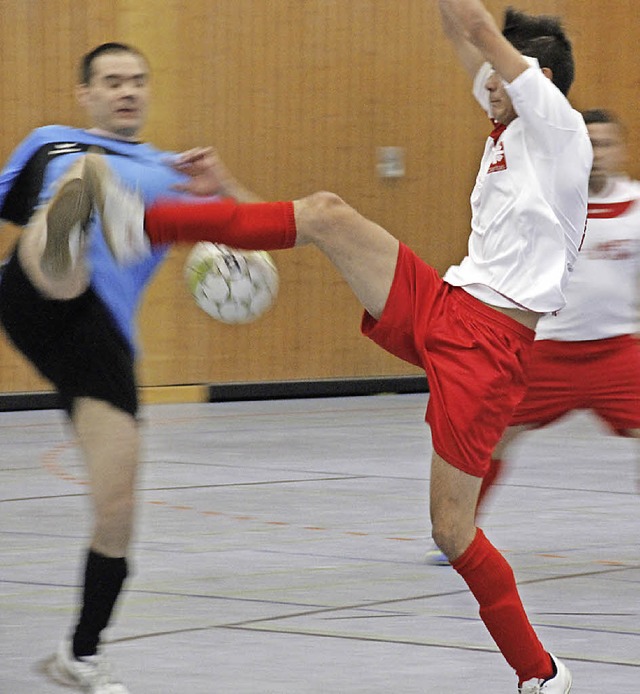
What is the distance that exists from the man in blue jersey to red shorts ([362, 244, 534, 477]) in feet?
2.35

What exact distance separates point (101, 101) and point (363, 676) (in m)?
1.89

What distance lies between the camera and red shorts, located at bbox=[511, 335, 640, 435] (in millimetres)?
6410

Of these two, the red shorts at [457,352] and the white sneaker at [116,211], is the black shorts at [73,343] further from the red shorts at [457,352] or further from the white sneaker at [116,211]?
the red shorts at [457,352]

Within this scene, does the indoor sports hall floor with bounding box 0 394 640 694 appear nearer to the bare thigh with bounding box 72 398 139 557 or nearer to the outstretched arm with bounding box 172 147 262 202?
the bare thigh with bounding box 72 398 139 557

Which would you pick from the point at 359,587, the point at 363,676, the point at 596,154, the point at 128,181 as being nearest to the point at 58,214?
the point at 128,181

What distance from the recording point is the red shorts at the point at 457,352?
14.4ft

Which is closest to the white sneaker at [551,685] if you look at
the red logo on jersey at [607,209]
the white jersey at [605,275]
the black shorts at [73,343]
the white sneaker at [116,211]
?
the black shorts at [73,343]

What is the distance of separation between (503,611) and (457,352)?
28.5 inches

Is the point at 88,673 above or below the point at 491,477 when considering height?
above

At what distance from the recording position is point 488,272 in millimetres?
4555

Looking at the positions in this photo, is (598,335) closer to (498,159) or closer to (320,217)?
(498,159)

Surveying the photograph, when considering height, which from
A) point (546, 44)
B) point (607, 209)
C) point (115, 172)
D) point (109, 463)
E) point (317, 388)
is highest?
point (546, 44)

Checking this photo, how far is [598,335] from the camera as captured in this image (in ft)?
21.6

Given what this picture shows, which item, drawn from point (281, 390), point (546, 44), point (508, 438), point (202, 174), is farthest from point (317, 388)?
point (546, 44)
